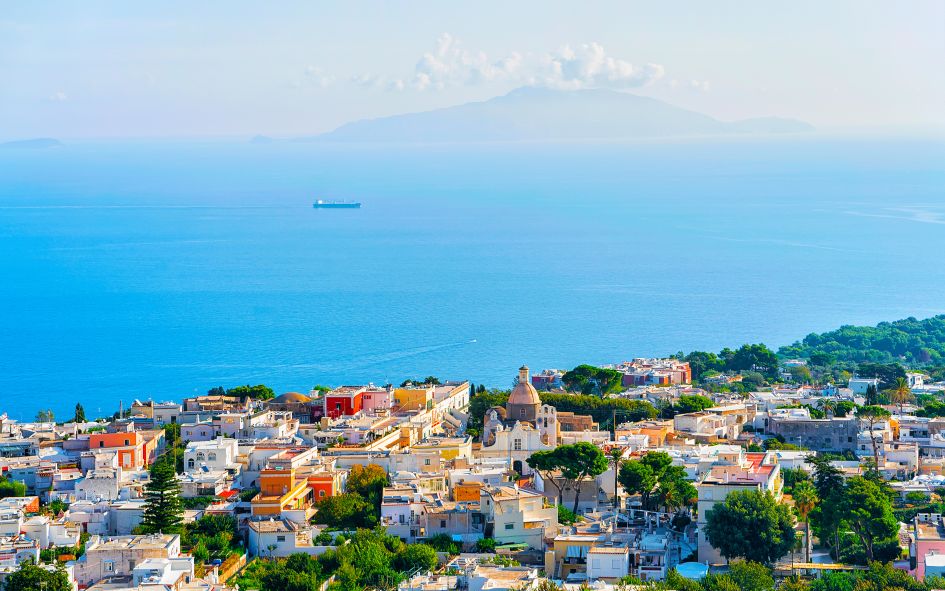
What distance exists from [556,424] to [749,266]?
207 feet

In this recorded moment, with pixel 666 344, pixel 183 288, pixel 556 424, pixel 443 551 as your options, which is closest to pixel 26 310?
pixel 183 288

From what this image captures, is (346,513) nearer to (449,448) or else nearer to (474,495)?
(474,495)

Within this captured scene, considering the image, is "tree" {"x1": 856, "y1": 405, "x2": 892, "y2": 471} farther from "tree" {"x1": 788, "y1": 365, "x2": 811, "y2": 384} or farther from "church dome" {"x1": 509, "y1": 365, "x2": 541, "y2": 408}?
"tree" {"x1": 788, "y1": 365, "x2": 811, "y2": 384}

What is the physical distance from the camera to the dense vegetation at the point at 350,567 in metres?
22.4

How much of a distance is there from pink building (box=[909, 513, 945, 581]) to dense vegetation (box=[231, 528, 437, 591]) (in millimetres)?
6899

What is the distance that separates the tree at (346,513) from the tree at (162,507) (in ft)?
7.26

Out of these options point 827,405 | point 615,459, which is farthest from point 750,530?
point 827,405

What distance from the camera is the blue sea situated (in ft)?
199

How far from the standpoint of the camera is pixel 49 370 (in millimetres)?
61094

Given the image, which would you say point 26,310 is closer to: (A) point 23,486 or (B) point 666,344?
(B) point 666,344

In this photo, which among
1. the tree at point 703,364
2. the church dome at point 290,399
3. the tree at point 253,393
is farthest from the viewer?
the tree at point 703,364

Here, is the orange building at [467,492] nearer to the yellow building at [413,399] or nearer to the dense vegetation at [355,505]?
the dense vegetation at [355,505]

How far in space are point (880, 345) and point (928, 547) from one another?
35490 millimetres

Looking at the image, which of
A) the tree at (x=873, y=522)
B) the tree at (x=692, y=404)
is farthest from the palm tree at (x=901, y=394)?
the tree at (x=873, y=522)
